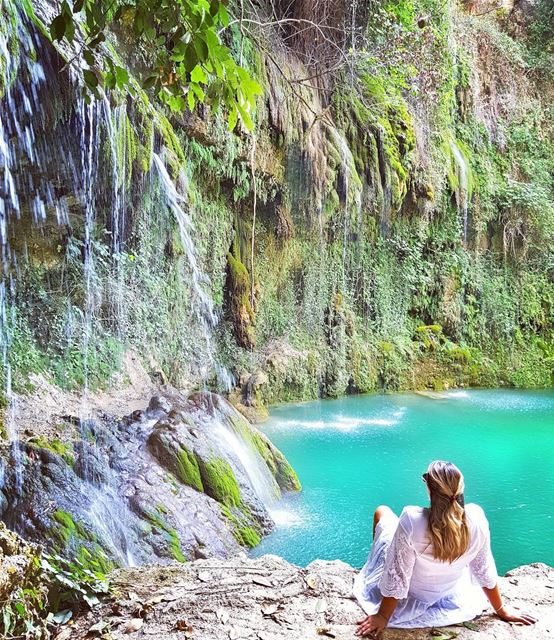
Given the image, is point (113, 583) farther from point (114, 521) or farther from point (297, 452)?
point (297, 452)

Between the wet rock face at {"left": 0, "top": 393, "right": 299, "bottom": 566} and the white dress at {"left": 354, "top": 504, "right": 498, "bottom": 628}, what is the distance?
2.10 metres

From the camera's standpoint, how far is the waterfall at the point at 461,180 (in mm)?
13367

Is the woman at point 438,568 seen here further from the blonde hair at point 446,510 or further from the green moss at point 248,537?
the green moss at point 248,537

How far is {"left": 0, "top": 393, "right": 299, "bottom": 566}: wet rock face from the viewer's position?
147 inches

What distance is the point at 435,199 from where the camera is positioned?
12711mm

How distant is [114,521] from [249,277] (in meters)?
6.32

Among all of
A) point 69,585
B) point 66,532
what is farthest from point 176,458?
point 69,585

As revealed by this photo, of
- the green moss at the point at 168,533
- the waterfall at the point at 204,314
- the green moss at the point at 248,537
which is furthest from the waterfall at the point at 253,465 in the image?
the waterfall at the point at 204,314

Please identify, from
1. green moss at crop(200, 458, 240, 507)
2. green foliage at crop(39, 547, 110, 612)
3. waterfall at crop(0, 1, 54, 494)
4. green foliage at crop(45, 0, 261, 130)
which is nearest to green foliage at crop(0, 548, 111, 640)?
green foliage at crop(39, 547, 110, 612)

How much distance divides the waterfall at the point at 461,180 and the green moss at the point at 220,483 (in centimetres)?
1048

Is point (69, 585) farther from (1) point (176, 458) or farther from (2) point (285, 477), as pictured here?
(2) point (285, 477)

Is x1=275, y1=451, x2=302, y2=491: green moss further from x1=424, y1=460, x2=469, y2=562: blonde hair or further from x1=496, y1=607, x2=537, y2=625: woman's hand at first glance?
x1=424, y1=460, x2=469, y2=562: blonde hair

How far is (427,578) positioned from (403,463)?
16.1 ft

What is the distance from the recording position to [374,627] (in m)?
2.26
